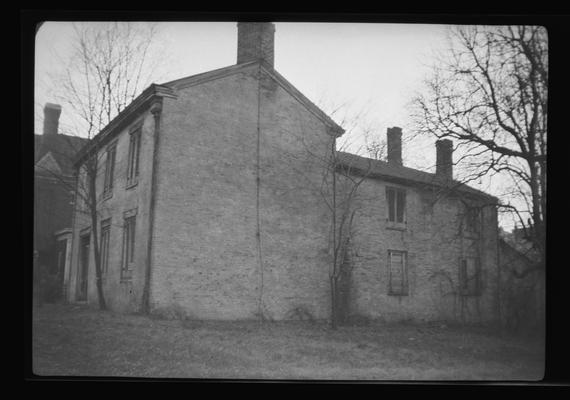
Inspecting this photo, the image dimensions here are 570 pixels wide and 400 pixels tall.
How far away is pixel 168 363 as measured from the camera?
547 cm

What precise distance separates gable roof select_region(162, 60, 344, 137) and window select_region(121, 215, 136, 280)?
1705mm

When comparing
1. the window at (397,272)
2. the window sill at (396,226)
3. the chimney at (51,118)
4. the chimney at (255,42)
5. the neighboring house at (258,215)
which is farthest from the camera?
the window sill at (396,226)

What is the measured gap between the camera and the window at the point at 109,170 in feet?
20.5

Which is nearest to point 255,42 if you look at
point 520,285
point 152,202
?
point 152,202

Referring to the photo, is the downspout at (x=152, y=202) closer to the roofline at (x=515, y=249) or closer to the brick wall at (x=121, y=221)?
the brick wall at (x=121, y=221)

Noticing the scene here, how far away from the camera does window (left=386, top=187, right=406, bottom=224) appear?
6324 millimetres

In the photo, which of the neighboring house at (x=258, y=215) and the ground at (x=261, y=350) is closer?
the ground at (x=261, y=350)

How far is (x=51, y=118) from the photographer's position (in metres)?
5.75

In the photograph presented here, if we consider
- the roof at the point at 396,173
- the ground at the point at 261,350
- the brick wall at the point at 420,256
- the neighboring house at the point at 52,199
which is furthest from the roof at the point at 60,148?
the brick wall at the point at 420,256

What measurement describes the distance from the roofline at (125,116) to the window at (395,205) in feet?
9.88

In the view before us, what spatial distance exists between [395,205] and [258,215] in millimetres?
1645

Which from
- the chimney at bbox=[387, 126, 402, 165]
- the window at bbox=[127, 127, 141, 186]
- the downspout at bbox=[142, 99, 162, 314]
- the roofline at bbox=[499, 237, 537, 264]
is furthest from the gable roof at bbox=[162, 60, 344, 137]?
the roofline at bbox=[499, 237, 537, 264]

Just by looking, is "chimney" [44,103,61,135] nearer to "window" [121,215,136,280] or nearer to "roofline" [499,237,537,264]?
"window" [121,215,136,280]
